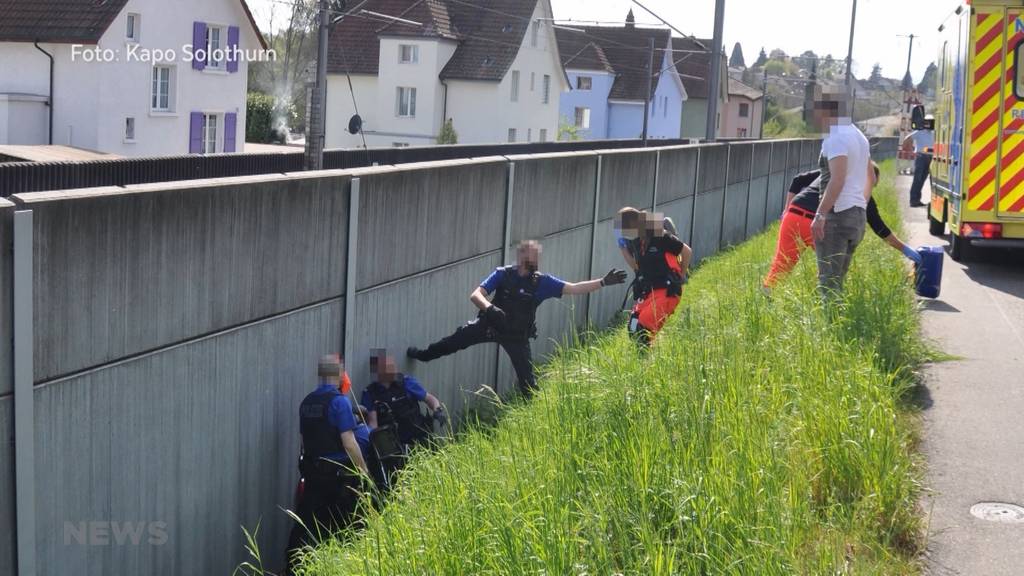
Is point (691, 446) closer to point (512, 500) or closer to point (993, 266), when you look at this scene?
point (512, 500)

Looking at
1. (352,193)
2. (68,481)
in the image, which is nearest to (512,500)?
(68,481)

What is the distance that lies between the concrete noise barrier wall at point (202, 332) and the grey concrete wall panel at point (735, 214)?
1280 centimetres

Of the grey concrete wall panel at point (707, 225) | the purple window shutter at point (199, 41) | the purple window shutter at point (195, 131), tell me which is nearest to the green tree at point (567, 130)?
the purple window shutter at point (199, 41)

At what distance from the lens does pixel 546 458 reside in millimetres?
6023

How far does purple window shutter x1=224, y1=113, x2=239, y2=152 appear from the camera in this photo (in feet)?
162

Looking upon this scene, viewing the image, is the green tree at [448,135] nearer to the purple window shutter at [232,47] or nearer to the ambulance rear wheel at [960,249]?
the purple window shutter at [232,47]

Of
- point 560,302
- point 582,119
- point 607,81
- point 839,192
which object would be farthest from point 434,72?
point 839,192

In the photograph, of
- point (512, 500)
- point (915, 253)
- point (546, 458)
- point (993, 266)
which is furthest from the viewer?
point (993, 266)

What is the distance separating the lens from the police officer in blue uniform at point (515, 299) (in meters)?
9.81

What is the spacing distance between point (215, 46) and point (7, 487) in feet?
151

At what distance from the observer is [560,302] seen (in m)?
13.2

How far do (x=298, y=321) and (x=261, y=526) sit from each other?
3.89 feet

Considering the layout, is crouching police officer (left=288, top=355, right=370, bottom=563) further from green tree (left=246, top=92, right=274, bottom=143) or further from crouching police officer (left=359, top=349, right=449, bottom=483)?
green tree (left=246, top=92, right=274, bottom=143)

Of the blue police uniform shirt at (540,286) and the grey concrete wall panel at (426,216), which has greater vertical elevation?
the grey concrete wall panel at (426,216)
